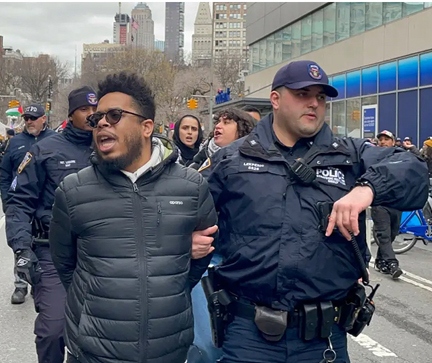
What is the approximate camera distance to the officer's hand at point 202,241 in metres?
2.93

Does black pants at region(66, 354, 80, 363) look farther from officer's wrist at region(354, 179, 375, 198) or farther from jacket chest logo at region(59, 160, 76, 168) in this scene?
jacket chest logo at region(59, 160, 76, 168)

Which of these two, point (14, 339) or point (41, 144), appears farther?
point (14, 339)

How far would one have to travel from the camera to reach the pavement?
5.47 metres

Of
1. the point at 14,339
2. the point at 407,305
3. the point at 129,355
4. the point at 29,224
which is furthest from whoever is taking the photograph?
the point at 407,305

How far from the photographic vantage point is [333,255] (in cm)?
283

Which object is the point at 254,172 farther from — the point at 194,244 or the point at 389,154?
the point at 389,154

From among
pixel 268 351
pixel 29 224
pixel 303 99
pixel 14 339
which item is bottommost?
pixel 14 339

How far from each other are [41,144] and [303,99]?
7.43 feet

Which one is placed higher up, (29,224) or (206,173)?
Answer: (206,173)

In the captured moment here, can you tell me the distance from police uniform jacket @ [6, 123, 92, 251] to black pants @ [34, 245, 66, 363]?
34 centimetres

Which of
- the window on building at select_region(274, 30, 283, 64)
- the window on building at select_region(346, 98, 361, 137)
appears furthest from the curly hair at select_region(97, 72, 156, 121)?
the window on building at select_region(274, 30, 283, 64)

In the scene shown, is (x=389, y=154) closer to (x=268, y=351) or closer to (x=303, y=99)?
(x=303, y=99)

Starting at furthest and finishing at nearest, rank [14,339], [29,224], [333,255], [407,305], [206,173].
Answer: [407,305], [14,339], [29,224], [206,173], [333,255]

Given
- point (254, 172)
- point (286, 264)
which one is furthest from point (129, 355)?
point (254, 172)
